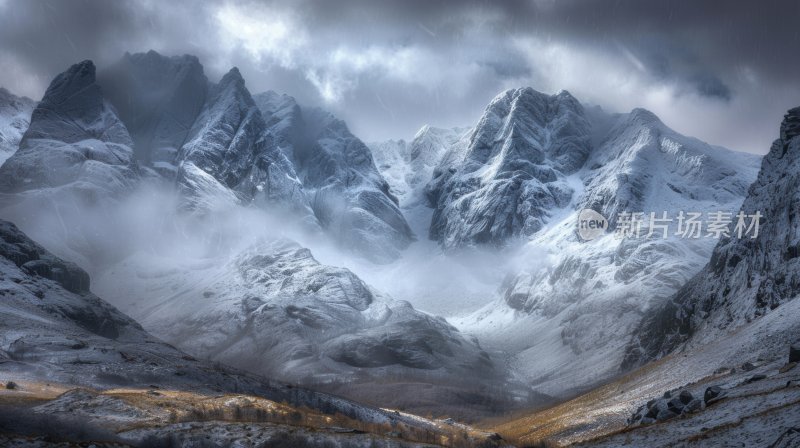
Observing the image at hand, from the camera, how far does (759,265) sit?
461 feet

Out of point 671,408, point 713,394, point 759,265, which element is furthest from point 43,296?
point 759,265

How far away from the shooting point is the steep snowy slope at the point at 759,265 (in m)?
128

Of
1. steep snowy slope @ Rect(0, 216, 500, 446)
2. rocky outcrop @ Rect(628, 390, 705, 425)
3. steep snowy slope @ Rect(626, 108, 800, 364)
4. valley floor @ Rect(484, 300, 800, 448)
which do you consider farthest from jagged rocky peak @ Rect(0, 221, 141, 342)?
steep snowy slope @ Rect(626, 108, 800, 364)

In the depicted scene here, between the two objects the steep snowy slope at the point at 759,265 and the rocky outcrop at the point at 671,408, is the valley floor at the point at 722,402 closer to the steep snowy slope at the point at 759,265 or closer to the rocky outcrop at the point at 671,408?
the rocky outcrop at the point at 671,408

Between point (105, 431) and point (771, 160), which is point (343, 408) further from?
point (771, 160)

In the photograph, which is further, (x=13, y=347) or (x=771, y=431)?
(x=13, y=347)

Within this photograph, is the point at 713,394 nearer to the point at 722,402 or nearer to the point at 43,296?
the point at 722,402

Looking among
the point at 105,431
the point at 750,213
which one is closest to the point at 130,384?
the point at 105,431

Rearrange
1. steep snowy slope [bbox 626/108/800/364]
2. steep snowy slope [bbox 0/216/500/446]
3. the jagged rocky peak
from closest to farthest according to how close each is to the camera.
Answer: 1. steep snowy slope [bbox 0/216/500/446]
2. steep snowy slope [bbox 626/108/800/364]
3. the jagged rocky peak

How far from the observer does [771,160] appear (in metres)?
158

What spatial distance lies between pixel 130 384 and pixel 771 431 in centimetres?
8797

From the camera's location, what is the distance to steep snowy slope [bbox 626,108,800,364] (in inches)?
5039

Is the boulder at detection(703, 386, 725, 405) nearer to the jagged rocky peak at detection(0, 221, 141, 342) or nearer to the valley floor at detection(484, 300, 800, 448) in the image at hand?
the valley floor at detection(484, 300, 800, 448)

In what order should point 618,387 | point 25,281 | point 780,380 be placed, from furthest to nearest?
point 25,281
point 618,387
point 780,380
